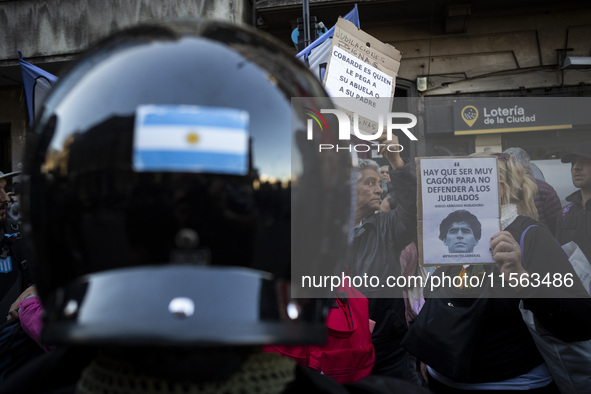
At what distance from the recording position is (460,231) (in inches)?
99.4

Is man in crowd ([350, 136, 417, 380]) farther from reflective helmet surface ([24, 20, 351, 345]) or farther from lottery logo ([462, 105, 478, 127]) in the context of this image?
lottery logo ([462, 105, 478, 127])

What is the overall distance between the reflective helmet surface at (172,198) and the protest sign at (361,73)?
183 cm

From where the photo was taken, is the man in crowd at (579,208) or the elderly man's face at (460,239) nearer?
the elderly man's face at (460,239)

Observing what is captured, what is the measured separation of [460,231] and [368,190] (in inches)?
31.2

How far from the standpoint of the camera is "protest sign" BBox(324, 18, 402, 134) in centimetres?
268

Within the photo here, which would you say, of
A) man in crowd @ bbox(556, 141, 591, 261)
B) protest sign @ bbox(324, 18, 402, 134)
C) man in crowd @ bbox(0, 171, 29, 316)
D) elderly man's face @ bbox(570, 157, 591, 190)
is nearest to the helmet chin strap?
protest sign @ bbox(324, 18, 402, 134)

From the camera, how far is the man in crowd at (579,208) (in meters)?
3.82

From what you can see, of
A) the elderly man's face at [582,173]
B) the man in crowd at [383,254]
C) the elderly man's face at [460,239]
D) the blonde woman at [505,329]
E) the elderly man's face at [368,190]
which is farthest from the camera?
the elderly man's face at [582,173]

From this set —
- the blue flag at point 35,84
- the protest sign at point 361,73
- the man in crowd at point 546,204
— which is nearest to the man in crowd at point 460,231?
the protest sign at point 361,73

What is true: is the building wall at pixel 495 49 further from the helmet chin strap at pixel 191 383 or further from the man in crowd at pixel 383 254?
the helmet chin strap at pixel 191 383

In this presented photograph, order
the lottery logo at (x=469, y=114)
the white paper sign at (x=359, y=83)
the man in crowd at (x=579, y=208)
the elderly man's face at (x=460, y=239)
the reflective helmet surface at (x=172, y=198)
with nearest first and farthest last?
the reflective helmet surface at (x=172, y=198) < the elderly man's face at (x=460, y=239) < the white paper sign at (x=359, y=83) < the man in crowd at (x=579, y=208) < the lottery logo at (x=469, y=114)

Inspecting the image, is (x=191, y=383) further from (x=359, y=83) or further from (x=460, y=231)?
(x=359, y=83)

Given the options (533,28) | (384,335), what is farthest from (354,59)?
(533,28)

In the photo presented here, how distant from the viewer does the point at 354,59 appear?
2754 millimetres
